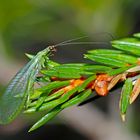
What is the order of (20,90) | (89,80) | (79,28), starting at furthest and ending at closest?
(79,28)
(20,90)
(89,80)

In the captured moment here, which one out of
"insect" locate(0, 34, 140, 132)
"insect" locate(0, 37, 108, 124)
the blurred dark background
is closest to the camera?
"insect" locate(0, 34, 140, 132)

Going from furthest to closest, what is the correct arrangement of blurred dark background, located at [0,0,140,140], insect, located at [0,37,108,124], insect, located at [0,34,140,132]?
1. blurred dark background, located at [0,0,140,140]
2. insect, located at [0,37,108,124]
3. insect, located at [0,34,140,132]

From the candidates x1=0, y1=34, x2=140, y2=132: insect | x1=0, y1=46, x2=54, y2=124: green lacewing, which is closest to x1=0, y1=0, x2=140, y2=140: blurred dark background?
x1=0, y1=46, x2=54, y2=124: green lacewing

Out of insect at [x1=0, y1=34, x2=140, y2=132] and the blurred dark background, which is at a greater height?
insect at [x1=0, y1=34, x2=140, y2=132]

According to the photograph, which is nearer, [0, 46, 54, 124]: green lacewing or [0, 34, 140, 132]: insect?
[0, 34, 140, 132]: insect

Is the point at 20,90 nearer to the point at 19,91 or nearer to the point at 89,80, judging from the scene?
the point at 19,91

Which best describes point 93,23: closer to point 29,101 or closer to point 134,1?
point 134,1

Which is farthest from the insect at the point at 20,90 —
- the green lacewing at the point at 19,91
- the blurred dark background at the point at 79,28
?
the blurred dark background at the point at 79,28

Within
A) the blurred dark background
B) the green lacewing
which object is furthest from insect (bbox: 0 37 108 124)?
the blurred dark background

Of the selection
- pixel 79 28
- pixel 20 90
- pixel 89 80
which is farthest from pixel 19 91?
pixel 79 28

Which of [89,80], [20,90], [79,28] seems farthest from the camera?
[79,28]

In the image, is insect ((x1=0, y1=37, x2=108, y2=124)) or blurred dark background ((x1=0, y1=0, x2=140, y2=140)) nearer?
insect ((x1=0, y1=37, x2=108, y2=124))

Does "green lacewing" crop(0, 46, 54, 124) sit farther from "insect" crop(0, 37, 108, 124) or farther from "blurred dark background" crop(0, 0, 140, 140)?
"blurred dark background" crop(0, 0, 140, 140)
